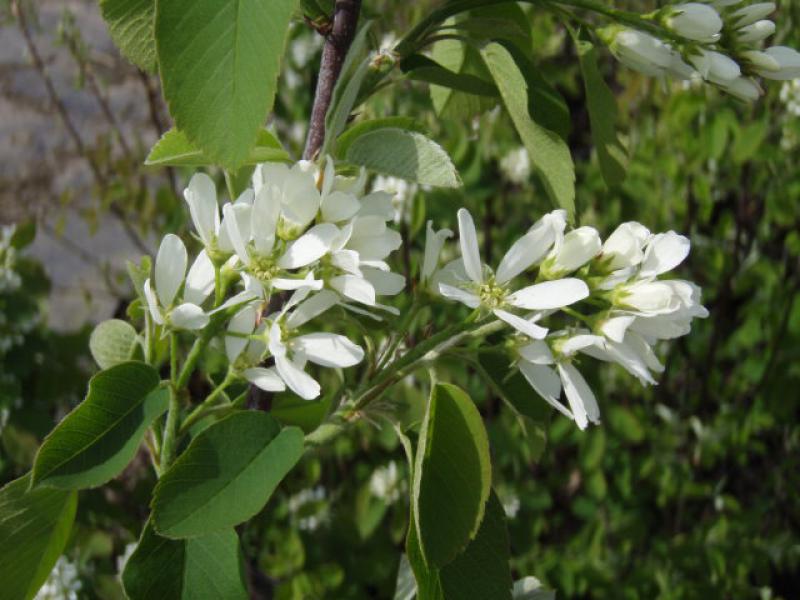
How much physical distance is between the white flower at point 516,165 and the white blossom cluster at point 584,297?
1.49 m

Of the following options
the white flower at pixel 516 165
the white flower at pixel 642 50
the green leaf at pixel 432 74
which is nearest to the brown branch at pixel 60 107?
the white flower at pixel 516 165

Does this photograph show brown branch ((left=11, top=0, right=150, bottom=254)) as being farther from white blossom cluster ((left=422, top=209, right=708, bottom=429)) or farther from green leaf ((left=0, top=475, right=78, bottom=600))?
white blossom cluster ((left=422, top=209, right=708, bottom=429))

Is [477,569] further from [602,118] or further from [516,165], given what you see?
[516,165]

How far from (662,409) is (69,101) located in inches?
124

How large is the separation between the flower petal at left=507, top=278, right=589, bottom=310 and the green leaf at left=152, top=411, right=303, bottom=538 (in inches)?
7.5

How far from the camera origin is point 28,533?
751mm

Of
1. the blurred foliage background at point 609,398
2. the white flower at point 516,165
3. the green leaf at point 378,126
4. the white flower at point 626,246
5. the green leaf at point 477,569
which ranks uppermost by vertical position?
the green leaf at point 378,126

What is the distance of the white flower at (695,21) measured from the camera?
0.74m

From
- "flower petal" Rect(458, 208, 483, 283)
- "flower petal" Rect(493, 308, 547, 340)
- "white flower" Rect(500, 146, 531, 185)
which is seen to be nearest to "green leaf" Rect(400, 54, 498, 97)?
"flower petal" Rect(458, 208, 483, 283)

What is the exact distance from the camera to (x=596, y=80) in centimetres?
83

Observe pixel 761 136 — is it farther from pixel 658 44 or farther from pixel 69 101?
pixel 69 101

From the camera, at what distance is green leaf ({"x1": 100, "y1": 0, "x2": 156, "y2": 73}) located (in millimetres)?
742

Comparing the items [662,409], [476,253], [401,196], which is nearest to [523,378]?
[476,253]

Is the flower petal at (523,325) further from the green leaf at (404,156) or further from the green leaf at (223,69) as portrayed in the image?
the green leaf at (223,69)
